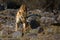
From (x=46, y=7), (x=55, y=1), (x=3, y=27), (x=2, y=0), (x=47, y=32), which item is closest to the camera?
(x=47, y=32)

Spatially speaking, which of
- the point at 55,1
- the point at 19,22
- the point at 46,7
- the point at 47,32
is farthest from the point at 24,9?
the point at 46,7

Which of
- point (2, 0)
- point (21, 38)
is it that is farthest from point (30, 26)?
point (2, 0)

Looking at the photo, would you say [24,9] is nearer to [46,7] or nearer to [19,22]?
[19,22]

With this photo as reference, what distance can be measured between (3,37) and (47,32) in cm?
183

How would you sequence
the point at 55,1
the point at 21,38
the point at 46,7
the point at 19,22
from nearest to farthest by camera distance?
the point at 21,38, the point at 19,22, the point at 55,1, the point at 46,7

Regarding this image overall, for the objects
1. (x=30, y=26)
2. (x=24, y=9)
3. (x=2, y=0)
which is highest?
(x=24, y=9)

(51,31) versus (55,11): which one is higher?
(51,31)

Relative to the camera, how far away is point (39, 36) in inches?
479

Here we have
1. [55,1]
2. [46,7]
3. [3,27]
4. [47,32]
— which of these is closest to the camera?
[47,32]

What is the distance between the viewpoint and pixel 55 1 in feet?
64.2

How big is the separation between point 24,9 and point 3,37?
6.12 feet

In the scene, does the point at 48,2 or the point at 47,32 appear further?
the point at 48,2

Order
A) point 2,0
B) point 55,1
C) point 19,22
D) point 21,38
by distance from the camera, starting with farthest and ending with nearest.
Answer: point 2,0
point 55,1
point 19,22
point 21,38

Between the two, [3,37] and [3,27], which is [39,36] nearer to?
[3,37]
